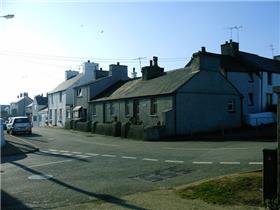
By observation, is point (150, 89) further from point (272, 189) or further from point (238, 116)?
point (272, 189)

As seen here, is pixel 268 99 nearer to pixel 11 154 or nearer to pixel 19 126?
pixel 19 126

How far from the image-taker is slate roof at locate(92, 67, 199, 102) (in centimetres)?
3503

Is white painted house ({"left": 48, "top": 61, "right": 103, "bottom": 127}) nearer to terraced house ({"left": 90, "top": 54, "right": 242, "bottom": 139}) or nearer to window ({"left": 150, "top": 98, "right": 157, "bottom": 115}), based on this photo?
terraced house ({"left": 90, "top": 54, "right": 242, "bottom": 139})

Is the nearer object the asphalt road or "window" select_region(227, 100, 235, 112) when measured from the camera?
the asphalt road

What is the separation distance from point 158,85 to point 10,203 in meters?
27.9

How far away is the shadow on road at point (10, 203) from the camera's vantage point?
32.9 ft

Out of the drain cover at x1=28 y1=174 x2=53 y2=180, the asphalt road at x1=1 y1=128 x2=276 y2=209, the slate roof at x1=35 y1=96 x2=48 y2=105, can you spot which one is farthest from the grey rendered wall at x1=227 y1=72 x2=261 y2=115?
the slate roof at x1=35 y1=96 x2=48 y2=105

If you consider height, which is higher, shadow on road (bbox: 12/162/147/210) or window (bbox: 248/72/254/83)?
window (bbox: 248/72/254/83)

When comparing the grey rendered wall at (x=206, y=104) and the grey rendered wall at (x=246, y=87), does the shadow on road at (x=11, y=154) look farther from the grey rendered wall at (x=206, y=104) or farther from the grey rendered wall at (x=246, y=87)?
the grey rendered wall at (x=246, y=87)

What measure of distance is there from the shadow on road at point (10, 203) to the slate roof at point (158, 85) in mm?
23134

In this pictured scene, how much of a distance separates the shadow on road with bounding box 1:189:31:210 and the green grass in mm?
3926

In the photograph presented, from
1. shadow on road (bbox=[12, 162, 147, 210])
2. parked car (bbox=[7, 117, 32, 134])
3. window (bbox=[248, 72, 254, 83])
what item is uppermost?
window (bbox=[248, 72, 254, 83])

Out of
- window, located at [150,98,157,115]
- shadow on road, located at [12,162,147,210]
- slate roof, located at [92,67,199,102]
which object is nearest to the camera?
shadow on road, located at [12,162,147,210]

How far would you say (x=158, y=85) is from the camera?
1481 inches
